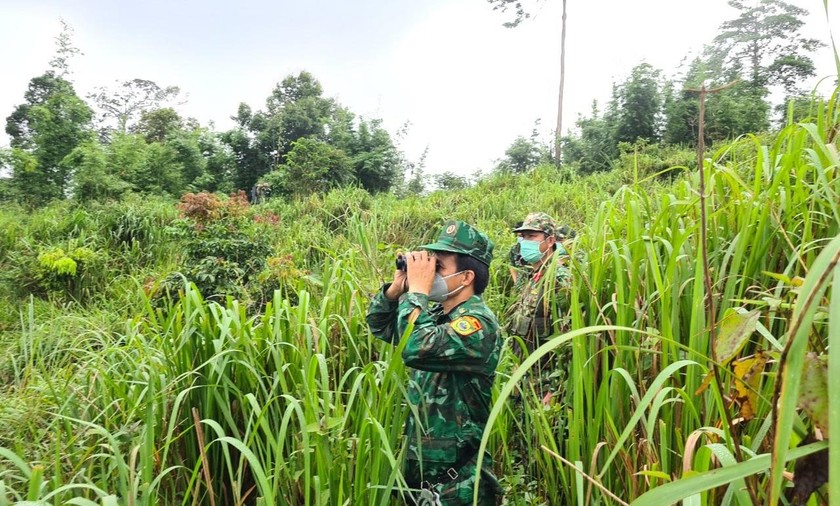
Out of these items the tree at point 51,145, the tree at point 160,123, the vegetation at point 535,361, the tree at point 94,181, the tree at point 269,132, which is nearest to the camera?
the vegetation at point 535,361

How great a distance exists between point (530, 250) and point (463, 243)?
1404 millimetres

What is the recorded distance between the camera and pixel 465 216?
315 inches

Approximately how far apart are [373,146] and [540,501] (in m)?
14.5

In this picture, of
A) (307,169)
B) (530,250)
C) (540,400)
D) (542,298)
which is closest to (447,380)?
(540,400)

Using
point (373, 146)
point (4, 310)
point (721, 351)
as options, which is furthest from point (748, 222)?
point (373, 146)

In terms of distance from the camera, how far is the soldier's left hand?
189cm

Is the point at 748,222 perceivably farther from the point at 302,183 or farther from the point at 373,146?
the point at 373,146

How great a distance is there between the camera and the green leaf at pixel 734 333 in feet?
1.74

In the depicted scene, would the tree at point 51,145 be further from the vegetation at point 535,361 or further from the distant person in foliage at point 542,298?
the distant person in foliage at point 542,298

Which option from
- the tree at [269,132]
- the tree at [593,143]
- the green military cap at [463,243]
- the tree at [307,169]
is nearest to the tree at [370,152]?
the tree at [269,132]

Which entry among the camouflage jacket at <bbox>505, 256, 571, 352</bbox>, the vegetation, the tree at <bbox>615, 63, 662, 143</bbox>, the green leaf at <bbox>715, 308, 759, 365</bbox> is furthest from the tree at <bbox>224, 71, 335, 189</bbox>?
the green leaf at <bbox>715, 308, 759, 365</bbox>

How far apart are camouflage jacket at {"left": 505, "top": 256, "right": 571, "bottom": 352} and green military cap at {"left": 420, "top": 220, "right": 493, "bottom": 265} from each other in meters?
0.26

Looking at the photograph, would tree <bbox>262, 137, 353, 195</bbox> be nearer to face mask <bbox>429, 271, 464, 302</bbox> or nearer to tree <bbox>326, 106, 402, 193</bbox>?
tree <bbox>326, 106, 402, 193</bbox>

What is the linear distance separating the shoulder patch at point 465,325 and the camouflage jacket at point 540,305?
209 millimetres
